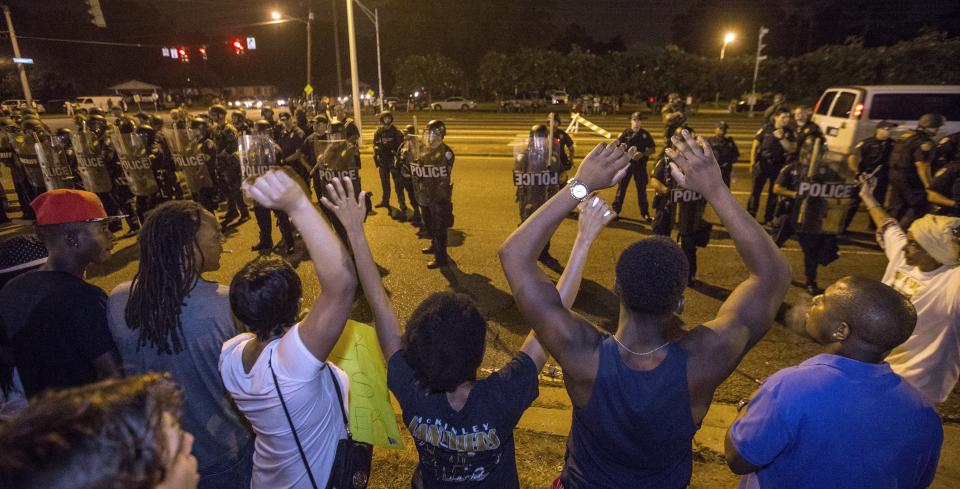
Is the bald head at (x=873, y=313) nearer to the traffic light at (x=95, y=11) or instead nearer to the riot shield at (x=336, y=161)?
the riot shield at (x=336, y=161)

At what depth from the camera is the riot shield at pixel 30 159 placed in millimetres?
9148

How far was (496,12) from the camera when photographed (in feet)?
160

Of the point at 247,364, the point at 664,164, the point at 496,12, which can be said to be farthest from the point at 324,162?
the point at 496,12

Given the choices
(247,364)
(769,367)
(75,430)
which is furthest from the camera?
(769,367)

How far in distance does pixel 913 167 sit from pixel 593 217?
297 inches

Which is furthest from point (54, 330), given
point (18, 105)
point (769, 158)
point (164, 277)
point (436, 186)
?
point (18, 105)

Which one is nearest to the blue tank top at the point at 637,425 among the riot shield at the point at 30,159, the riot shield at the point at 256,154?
the riot shield at the point at 256,154

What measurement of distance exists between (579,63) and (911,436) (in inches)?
1632

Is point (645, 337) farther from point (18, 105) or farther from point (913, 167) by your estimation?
point (18, 105)

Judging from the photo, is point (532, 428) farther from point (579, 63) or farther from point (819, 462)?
point (579, 63)

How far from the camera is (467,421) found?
68.4 inches

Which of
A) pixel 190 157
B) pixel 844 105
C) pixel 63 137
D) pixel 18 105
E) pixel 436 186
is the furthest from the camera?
pixel 18 105

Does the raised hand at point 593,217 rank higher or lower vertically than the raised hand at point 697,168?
lower

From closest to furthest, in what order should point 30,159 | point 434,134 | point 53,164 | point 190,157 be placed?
point 434,134
point 53,164
point 30,159
point 190,157
